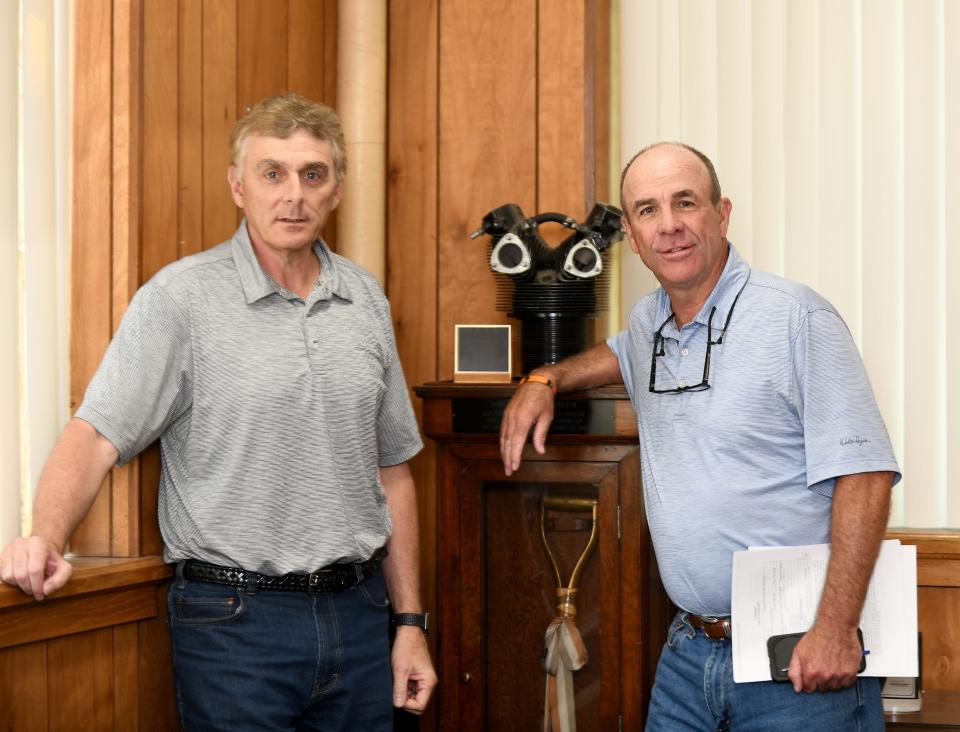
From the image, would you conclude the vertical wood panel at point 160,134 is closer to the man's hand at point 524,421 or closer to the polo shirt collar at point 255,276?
the polo shirt collar at point 255,276

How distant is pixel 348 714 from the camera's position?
1974 mm

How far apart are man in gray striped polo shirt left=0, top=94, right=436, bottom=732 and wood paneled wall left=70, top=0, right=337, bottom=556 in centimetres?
10

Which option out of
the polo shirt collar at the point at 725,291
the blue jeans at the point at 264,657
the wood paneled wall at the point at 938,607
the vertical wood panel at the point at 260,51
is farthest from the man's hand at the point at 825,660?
the vertical wood panel at the point at 260,51

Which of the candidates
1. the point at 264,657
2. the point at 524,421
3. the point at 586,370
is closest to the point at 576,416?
the point at 586,370

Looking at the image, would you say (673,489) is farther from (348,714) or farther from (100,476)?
(100,476)

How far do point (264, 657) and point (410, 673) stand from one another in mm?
393

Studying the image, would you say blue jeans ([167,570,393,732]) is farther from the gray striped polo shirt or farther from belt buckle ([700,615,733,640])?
belt buckle ([700,615,733,640])

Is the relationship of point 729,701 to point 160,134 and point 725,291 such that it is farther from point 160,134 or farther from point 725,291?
point 160,134

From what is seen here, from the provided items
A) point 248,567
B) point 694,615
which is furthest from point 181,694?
point 694,615

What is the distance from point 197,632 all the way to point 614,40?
6.39 feet

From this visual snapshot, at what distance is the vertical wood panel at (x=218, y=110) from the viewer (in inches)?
89.7

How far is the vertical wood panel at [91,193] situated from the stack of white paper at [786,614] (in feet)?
3.99

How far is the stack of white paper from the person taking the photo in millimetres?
1785

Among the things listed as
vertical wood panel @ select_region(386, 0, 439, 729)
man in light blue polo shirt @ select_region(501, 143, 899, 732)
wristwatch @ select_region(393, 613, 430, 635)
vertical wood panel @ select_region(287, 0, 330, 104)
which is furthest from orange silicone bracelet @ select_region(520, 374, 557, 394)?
vertical wood panel @ select_region(287, 0, 330, 104)
